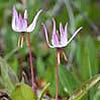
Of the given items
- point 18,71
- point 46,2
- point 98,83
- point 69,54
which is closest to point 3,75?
point 98,83

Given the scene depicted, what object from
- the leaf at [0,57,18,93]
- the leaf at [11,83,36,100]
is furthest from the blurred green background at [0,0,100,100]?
the leaf at [11,83,36,100]

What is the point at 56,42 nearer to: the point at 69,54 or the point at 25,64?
the point at 25,64

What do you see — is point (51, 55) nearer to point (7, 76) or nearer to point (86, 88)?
point (7, 76)

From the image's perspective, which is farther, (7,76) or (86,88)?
(7,76)

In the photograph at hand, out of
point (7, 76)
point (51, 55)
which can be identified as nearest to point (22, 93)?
point (7, 76)

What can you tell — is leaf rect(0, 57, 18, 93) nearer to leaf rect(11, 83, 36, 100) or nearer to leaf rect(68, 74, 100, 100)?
leaf rect(11, 83, 36, 100)

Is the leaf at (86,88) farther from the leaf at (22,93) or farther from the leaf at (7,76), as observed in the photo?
the leaf at (7,76)

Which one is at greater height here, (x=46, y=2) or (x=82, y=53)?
(x=46, y=2)

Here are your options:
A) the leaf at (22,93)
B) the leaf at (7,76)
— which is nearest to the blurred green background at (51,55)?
the leaf at (7,76)
